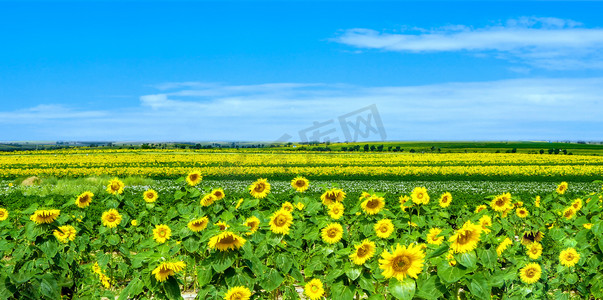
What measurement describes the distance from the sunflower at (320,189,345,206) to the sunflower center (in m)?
2.76

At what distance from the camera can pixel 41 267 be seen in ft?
14.8

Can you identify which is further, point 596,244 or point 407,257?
point 596,244

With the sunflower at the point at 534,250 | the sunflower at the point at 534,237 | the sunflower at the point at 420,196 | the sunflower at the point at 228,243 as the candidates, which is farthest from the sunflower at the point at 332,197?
→ the sunflower at the point at 534,237

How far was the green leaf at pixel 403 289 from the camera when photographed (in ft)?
10.2

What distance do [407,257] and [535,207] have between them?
7.93 metres

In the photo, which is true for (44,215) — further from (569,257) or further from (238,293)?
(569,257)

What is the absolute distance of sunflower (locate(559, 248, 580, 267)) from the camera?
5177mm

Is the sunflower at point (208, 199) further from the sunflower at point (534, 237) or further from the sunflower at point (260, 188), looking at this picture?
the sunflower at point (534, 237)

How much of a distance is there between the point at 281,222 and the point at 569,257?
352cm

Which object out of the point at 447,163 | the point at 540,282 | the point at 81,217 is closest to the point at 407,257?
the point at 540,282

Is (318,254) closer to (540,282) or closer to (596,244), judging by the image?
(540,282)

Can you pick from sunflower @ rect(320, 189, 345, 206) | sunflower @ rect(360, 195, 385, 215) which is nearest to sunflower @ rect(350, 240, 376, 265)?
sunflower @ rect(360, 195, 385, 215)

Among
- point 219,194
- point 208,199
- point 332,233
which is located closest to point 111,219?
point 208,199

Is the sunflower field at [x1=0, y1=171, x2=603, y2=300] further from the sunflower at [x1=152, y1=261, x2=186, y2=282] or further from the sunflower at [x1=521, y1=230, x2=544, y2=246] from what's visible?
the sunflower at [x1=521, y1=230, x2=544, y2=246]
